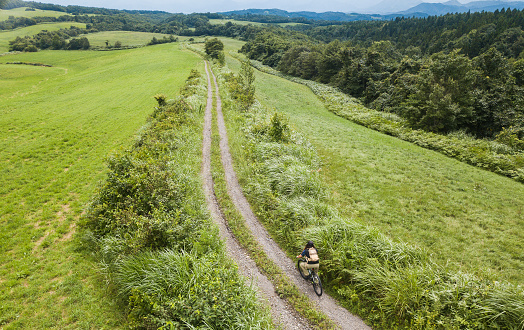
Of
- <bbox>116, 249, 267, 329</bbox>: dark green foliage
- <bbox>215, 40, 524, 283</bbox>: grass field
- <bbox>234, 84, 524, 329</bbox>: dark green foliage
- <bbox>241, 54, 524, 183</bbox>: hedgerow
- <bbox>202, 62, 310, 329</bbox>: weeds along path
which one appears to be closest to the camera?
<bbox>116, 249, 267, 329</bbox>: dark green foliage

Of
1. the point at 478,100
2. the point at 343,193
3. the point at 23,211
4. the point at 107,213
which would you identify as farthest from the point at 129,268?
the point at 478,100

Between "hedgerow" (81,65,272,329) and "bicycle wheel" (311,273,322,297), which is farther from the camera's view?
"bicycle wheel" (311,273,322,297)

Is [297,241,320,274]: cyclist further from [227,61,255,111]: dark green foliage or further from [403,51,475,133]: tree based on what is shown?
[403,51,475,133]: tree

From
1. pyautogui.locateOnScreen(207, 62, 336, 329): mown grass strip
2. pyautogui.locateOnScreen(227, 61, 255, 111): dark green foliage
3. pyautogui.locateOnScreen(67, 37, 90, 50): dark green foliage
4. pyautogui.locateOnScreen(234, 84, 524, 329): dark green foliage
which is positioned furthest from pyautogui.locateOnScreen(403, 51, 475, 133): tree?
pyautogui.locateOnScreen(67, 37, 90, 50): dark green foliage

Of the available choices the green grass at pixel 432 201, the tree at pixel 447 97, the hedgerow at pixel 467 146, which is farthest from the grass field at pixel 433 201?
the tree at pixel 447 97

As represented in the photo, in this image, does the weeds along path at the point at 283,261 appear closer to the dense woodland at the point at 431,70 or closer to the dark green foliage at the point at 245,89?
the dark green foliage at the point at 245,89

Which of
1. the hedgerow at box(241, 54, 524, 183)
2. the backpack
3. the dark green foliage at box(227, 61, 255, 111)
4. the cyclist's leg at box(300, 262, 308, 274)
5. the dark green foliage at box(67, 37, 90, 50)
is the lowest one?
the cyclist's leg at box(300, 262, 308, 274)
